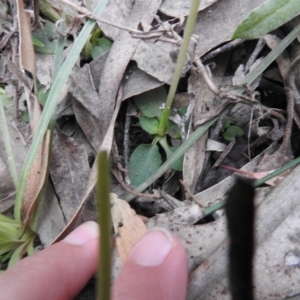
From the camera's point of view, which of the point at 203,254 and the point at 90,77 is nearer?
the point at 203,254

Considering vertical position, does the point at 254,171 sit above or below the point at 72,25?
below

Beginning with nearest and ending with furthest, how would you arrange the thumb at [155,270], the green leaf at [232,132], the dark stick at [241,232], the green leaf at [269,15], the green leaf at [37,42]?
the dark stick at [241,232]
the thumb at [155,270]
the green leaf at [269,15]
the green leaf at [232,132]
the green leaf at [37,42]

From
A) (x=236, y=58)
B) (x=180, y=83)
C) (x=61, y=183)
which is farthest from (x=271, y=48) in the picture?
(x=61, y=183)

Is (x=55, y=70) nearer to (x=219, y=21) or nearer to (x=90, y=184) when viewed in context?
(x=90, y=184)

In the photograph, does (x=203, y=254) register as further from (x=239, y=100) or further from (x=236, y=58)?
(x=236, y=58)

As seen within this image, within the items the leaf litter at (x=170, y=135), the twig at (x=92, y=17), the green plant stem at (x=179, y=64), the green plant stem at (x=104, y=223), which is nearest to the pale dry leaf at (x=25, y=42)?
the leaf litter at (x=170, y=135)

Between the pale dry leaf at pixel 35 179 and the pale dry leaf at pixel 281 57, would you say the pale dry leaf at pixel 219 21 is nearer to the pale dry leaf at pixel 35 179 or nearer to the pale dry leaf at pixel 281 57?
the pale dry leaf at pixel 281 57
